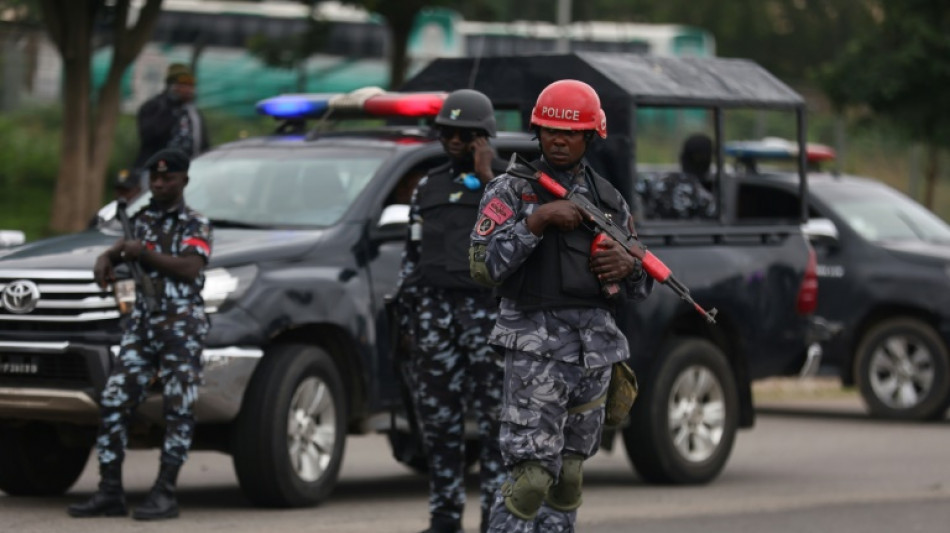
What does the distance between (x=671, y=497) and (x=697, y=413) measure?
0.72 metres

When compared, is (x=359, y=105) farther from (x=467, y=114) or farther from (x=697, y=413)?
(x=697, y=413)

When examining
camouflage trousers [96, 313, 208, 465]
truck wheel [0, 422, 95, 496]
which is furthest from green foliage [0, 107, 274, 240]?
camouflage trousers [96, 313, 208, 465]

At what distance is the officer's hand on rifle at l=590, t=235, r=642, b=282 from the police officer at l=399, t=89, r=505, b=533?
4.93ft

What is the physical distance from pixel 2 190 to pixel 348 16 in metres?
12.5

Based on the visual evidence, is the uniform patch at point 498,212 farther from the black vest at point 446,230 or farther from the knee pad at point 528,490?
the black vest at point 446,230

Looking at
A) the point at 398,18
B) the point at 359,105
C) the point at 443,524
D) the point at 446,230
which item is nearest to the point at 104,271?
the point at 446,230

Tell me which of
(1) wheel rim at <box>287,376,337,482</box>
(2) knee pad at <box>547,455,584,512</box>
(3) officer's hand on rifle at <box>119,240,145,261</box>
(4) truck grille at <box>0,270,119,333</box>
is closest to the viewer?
(2) knee pad at <box>547,455,584,512</box>

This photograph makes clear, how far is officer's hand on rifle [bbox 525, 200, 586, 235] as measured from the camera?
639 centimetres

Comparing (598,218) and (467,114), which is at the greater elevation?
(467,114)

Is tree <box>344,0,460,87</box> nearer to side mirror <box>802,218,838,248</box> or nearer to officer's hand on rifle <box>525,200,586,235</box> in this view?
side mirror <box>802,218,838,248</box>

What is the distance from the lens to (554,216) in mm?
6395

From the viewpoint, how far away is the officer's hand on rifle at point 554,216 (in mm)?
6395

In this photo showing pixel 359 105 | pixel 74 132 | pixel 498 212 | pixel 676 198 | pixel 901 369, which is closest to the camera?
pixel 498 212

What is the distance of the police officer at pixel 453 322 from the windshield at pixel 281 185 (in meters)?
1.80
